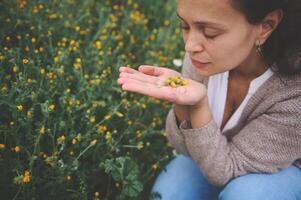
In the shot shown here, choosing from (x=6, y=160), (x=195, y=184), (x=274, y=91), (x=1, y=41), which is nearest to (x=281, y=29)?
(x=274, y=91)

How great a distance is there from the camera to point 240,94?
1.77 metres

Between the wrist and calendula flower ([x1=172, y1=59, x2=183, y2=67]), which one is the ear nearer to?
the wrist

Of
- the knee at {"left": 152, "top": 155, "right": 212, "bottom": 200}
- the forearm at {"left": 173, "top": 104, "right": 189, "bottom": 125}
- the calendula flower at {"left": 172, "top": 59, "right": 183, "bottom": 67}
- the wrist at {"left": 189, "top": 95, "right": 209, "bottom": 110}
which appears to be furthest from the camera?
the calendula flower at {"left": 172, "top": 59, "right": 183, "bottom": 67}

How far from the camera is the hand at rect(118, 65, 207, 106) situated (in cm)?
141

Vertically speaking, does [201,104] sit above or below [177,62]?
above

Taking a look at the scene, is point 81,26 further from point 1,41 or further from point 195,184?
point 195,184

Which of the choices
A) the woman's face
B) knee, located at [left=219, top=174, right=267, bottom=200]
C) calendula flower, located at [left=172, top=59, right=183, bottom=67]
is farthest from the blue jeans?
calendula flower, located at [left=172, top=59, right=183, bottom=67]

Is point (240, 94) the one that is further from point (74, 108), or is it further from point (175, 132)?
point (74, 108)

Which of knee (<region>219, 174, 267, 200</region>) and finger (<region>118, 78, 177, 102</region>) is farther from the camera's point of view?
knee (<region>219, 174, 267, 200</region>)

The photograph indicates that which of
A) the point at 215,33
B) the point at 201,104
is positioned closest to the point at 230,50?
the point at 215,33

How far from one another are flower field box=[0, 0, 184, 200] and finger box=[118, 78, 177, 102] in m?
0.40

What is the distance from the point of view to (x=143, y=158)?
88.2 inches

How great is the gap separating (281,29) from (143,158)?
1057 mm

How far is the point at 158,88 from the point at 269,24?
0.46 metres
